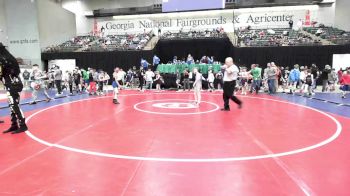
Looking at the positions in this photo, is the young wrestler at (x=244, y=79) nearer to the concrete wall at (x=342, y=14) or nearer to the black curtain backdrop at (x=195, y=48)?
the black curtain backdrop at (x=195, y=48)

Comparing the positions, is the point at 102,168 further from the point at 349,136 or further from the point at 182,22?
the point at 182,22

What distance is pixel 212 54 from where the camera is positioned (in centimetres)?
2742

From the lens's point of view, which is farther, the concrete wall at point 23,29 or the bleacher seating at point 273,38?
the concrete wall at point 23,29

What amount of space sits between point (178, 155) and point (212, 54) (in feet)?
74.5

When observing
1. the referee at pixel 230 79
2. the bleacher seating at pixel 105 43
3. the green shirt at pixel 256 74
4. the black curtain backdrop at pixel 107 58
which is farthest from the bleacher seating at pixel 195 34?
the referee at pixel 230 79

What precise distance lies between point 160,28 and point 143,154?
27.9m

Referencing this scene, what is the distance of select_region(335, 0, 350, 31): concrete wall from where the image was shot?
2778 cm

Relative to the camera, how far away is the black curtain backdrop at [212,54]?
73.7ft

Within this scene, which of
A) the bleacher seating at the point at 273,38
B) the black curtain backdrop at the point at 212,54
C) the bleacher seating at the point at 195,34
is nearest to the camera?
the black curtain backdrop at the point at 212,54

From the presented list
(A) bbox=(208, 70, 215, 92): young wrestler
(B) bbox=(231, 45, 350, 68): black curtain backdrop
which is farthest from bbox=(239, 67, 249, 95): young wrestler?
(B) bbox=(231, 45, 350, 68): black curtain backdrop

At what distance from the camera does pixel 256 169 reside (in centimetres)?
478

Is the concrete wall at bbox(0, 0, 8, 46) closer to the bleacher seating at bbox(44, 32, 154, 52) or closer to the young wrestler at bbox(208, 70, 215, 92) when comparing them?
the bleacher seating at bbox(44, 32, 154, 52)

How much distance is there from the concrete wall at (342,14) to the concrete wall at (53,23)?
2745 centimetres

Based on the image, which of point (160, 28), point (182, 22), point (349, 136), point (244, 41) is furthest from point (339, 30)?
point (349, 136)
